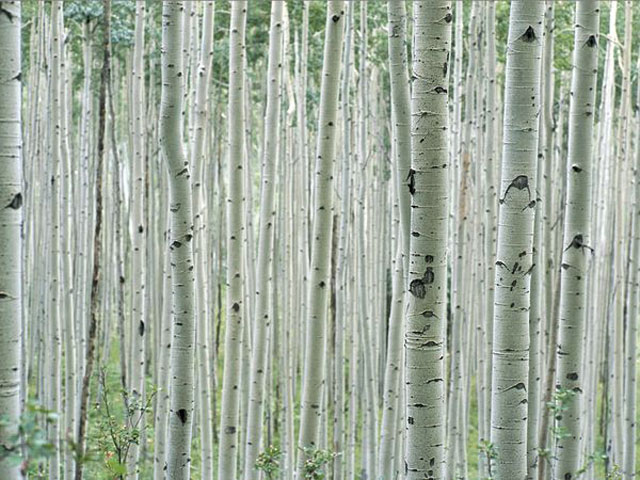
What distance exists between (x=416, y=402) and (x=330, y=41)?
1.80 meters

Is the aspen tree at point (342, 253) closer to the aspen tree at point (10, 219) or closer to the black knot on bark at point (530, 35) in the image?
the black knot on bark at point (530, 35)

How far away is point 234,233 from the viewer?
3.90 meters

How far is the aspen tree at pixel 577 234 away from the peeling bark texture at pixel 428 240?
2.76 feet

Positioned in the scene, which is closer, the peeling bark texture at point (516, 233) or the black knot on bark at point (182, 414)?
the peeling bark texture at point (516, 233)

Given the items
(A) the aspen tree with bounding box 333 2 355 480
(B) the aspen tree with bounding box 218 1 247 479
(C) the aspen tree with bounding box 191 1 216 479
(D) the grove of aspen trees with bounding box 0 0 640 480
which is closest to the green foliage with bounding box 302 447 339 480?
(D) the grove of aspen trees with bounding box 0 0 640 480

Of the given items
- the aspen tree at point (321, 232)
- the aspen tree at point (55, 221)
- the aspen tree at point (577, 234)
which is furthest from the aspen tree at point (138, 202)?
the aspen tree at point (577, 234)

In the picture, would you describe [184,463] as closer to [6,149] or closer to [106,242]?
[6,149]

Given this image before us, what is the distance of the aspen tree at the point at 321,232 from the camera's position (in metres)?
3.38

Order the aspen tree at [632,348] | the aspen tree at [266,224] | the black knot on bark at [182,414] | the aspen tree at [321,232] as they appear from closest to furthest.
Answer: the black knot on bark at [182,414]
the aspen tree at [321,232]
the aspen tree at [266,224]
the aspen tree at [632,348]

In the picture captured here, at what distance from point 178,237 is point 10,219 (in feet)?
4.25

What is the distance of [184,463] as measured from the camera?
3.10 metres

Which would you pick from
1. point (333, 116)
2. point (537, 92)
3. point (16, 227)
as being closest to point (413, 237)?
point (537, 92)

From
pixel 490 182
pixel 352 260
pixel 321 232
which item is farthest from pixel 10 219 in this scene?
pixel 352 260

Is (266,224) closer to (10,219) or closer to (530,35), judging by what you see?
(530,35)
